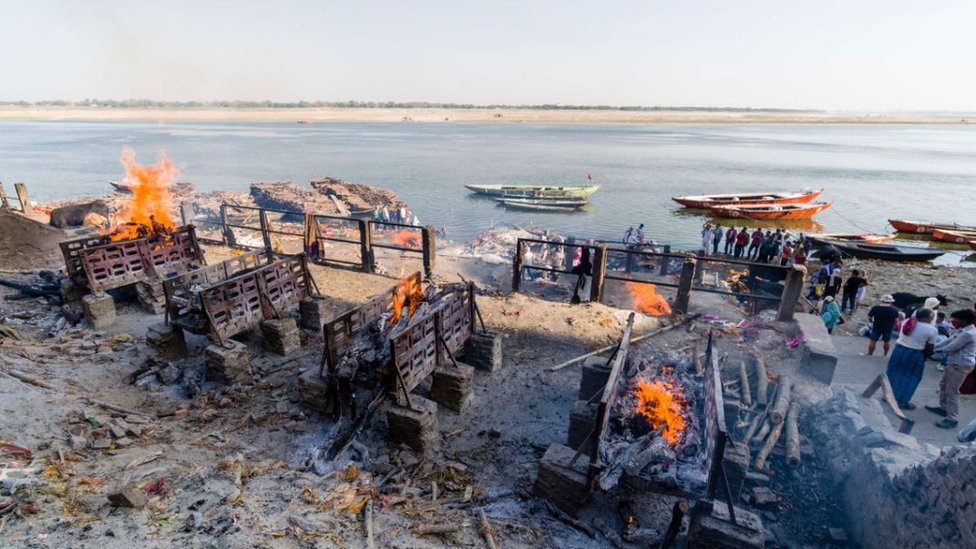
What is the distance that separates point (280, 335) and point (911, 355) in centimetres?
1059

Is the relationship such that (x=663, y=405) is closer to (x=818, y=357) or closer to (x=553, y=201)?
(x=818, y=357)

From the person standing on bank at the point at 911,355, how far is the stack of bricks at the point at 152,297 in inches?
549

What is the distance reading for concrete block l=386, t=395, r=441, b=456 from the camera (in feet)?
19.6

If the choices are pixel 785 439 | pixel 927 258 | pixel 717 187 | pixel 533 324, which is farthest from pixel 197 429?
pixel 717 187

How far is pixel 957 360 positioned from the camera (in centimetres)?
677

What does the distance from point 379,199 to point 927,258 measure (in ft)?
98.0

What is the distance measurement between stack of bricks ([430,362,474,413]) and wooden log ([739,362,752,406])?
414cm

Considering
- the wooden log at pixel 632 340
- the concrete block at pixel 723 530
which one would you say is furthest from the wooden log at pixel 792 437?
the wooden log at pixel 632 340

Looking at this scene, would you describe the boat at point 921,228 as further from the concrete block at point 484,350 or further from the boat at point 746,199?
the concrete block at point 484,350

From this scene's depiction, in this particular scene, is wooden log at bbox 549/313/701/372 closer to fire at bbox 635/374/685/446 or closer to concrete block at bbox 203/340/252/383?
fire at bbox 635/374/685/446

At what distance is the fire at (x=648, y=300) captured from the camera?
12242 millimetres

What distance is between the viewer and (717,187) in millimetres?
49906

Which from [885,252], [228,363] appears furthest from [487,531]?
[885,252]

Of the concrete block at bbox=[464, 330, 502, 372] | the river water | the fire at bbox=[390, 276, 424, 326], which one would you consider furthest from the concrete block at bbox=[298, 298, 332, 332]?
the river water
